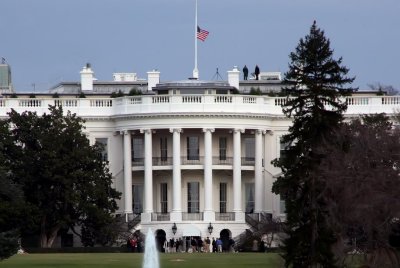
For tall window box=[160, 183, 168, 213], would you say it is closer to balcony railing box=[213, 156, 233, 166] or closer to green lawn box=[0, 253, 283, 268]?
balcony railing box=[213, 156, 233, 166]

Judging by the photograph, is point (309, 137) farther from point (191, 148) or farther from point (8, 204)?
point (191, 148)

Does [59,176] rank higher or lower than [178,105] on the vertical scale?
lower

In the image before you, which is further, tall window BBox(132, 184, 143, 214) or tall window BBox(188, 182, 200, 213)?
tall window BBox(132, 184, 143, 214)

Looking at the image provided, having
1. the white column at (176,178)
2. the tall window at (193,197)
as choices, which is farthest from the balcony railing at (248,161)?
the white column at (176,178)

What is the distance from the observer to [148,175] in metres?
160

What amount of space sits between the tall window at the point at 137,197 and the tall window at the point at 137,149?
1888mm

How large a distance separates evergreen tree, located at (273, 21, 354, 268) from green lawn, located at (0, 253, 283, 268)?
735 centimetres

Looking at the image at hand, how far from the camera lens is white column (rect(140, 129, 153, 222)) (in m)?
159

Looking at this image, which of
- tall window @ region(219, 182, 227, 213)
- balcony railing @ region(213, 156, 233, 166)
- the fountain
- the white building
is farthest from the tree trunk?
the fountain

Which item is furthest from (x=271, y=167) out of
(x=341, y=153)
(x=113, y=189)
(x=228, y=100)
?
(x=341, y=153)

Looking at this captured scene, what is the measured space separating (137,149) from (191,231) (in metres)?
10.1

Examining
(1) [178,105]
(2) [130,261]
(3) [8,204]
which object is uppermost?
(1) [178,105]

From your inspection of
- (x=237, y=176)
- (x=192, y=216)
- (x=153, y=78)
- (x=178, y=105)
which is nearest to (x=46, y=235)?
(x=192, y=216)

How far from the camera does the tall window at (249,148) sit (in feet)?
536
